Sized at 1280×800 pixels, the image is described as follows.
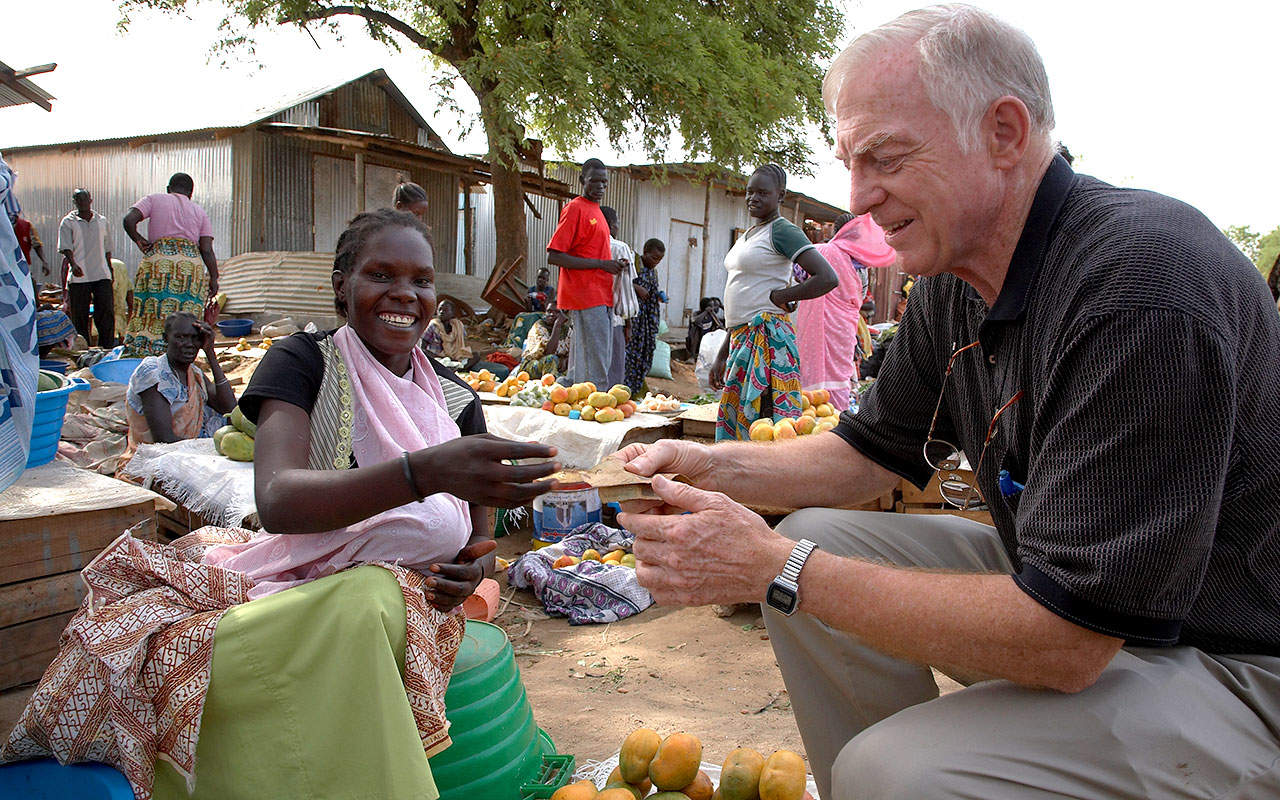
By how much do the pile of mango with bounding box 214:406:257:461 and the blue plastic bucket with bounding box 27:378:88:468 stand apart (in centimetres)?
108

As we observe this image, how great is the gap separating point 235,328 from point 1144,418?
14.3m

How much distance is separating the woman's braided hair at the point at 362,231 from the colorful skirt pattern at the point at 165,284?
6885mm

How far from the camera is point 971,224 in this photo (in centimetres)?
170

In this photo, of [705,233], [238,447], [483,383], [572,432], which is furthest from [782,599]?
[705,233]

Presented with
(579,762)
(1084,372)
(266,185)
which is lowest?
(579,762)

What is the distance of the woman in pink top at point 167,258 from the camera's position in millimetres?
8227

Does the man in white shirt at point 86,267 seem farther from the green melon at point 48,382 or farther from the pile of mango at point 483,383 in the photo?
the green melon at point 48,382

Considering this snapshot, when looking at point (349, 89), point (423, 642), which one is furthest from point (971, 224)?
point (349, 89)

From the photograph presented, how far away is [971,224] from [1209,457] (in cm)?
63

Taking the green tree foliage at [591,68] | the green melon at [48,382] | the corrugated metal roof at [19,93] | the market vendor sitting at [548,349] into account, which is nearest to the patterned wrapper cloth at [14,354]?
the green melon at [48,382]

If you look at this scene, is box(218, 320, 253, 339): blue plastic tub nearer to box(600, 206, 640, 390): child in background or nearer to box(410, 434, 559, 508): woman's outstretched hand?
box(600, 206, 640, 390): child in background

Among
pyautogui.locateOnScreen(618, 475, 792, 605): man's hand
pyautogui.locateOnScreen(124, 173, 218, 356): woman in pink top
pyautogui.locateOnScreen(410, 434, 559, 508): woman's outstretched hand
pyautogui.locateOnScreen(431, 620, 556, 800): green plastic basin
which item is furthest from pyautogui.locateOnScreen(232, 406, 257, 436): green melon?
pyautogui.locateOnScreen(124, 173, 218, 356): woman in pink top

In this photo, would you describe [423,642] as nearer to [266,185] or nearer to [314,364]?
[314,364]

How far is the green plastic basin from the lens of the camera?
2.06 m
